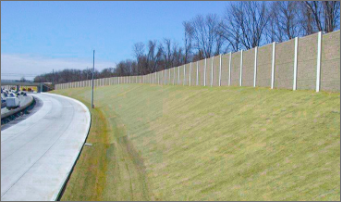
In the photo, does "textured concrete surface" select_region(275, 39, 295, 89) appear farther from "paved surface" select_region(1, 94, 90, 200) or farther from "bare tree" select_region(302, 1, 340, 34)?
"bare tree" select_region(302, 1, 340, 34)

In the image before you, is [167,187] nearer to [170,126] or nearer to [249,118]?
[249,118]

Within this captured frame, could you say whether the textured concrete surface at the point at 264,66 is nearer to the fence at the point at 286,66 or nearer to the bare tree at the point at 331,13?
the fence at the point at 286,66

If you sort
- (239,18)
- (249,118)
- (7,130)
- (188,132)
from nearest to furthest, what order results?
(7,130)
(249,118)
(188,132)
(239,18)

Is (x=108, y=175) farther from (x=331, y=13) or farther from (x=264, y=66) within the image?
(x=331, y=13)

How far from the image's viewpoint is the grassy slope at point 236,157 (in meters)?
9.30

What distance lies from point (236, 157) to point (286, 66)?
8.03 metres

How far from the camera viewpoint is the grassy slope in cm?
930

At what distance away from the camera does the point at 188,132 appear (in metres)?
18.3

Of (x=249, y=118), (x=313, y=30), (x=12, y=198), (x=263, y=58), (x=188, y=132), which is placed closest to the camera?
(x=12, y=198)

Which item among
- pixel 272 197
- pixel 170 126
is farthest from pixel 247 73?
pixel 272 197

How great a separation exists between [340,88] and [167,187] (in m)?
6.35

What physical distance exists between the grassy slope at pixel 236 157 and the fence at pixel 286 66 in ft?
2.45

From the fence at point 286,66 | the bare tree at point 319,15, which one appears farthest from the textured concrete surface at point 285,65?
the bare tree at point 319,15

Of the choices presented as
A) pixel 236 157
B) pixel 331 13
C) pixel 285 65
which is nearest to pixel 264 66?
pixel 285 65
